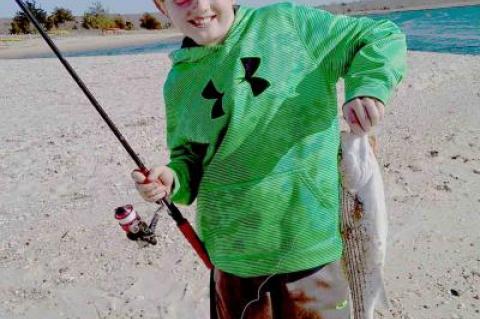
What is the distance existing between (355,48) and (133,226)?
1167 mm

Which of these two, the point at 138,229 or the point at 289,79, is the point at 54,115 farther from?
the point at 289,79

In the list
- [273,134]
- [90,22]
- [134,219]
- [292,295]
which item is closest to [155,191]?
[134,219]

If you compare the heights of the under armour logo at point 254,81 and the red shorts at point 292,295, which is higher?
the under armour logo at point 254,81

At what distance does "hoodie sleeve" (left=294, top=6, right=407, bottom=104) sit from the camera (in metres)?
1.69

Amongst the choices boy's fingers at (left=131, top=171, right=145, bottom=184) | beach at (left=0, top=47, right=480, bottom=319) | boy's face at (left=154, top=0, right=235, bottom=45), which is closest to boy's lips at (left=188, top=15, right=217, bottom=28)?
boy's face at (left=154, top=0, right=235, bottom=45)

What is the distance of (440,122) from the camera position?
7074mm

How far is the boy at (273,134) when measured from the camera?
184 centimetres

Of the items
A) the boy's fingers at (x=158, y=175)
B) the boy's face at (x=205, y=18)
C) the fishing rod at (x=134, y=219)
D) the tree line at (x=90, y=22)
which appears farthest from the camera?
the tree line at (x=90, y=22)

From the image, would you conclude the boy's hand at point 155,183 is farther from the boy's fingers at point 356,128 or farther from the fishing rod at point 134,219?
the boy's fingers at point 356,128

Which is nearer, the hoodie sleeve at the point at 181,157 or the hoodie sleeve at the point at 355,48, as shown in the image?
the hoodie sleeve at the point at 355,48

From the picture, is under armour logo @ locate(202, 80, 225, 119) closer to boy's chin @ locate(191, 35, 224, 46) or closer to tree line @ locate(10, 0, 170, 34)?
boy's chin @ locate(191, 35, 224, 46)

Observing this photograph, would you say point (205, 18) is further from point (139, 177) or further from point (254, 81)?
point (139, 177)

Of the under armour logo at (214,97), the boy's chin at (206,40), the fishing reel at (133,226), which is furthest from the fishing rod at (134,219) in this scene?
the boy's chin at (206,40)

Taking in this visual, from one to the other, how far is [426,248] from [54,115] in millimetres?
7286
